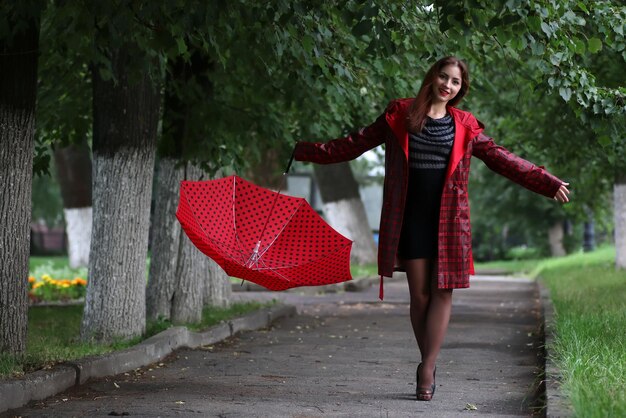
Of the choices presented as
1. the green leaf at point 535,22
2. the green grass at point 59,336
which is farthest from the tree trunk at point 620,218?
the green leaf at point 535,22

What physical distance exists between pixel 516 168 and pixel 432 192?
→ 57 cm

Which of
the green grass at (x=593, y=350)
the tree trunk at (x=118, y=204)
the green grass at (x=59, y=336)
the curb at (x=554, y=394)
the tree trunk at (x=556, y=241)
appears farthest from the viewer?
the tree trunk at (x=556, y=241)

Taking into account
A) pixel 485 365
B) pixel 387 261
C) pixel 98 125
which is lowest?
pixel 485 365

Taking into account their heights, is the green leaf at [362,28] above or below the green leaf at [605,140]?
above

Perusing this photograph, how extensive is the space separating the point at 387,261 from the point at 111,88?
427 centimetres

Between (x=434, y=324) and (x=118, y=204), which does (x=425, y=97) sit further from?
(x=118, y=204)

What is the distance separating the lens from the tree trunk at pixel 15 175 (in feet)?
28.0

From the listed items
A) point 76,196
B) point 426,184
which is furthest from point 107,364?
point 76,196

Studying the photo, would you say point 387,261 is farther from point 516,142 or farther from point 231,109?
point 516,142

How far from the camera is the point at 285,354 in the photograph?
1097cm

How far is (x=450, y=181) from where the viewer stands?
7.28m

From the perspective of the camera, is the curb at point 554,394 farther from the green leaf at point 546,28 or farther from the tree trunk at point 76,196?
the tree trunk at point 76,196

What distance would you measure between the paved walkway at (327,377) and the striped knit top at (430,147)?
4.89 feet

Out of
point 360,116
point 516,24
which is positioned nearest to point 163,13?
point 516,24
